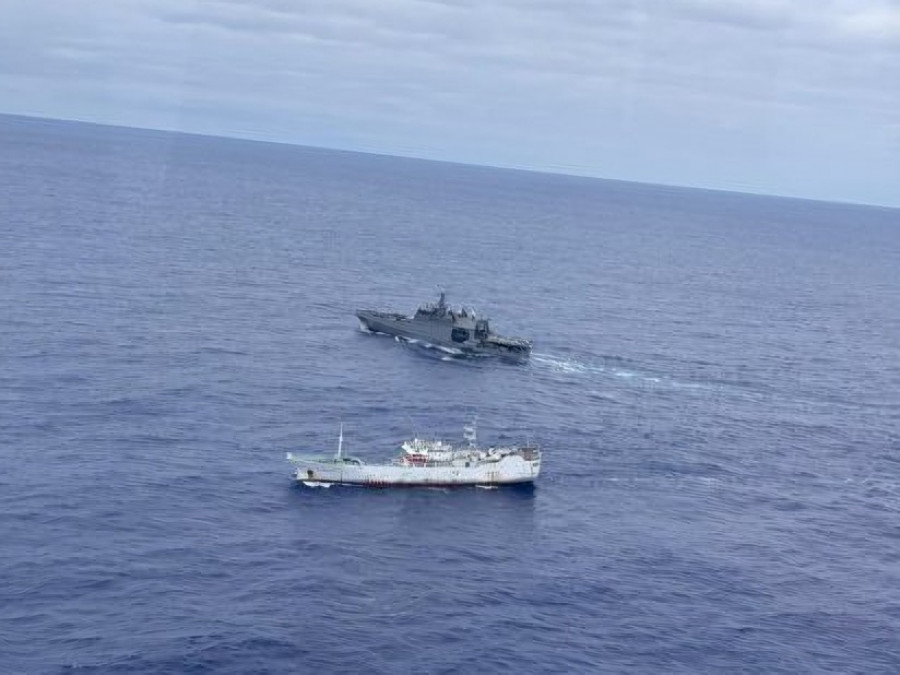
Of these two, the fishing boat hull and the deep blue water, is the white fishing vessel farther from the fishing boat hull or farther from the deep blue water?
the deep blue water

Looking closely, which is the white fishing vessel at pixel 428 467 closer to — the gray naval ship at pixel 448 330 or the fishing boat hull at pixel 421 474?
the fishing boat hull at pixel 421 474

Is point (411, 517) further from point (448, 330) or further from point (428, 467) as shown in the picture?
point (448, 330)

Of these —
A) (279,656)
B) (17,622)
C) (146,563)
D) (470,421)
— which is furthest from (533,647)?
A: (470,421)

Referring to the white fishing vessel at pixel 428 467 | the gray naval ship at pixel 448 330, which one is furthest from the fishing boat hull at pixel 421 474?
the gray naval ship at pixel 448 330

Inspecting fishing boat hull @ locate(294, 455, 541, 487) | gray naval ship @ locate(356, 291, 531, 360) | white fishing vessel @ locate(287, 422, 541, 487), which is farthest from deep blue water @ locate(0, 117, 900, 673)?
gray naval ship @ locate(356, 291, 531, 360)

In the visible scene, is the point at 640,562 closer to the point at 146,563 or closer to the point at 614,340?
the point at 146,563

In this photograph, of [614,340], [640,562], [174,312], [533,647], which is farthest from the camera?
[614,340]

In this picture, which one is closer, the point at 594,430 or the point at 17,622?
the point at 17,622

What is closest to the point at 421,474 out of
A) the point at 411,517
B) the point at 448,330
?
the point at 411,517
